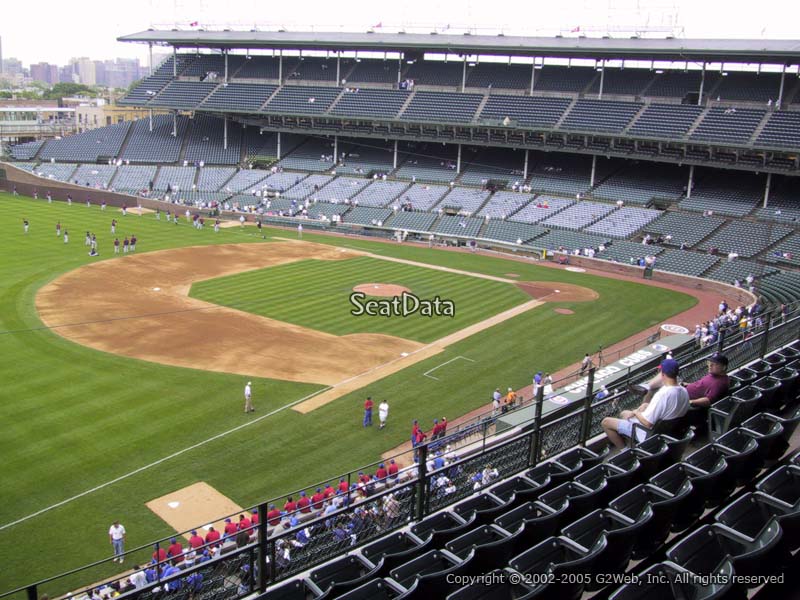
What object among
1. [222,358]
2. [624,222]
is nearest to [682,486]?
[222,358]

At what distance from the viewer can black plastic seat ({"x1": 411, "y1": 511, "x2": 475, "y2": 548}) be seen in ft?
23.7

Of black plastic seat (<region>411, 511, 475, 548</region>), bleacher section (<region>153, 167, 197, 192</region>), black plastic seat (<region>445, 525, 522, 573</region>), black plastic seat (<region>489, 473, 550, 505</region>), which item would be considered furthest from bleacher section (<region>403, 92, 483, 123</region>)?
black plastic seat (<region>445, 525, 522, 573</region>)

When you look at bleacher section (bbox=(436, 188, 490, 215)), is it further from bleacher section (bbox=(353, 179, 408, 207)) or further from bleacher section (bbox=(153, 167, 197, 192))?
bleacher section (bbox=(153, 167, 197, 192))

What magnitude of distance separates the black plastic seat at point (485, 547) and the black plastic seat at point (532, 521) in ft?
0.43

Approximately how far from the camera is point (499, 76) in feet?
218

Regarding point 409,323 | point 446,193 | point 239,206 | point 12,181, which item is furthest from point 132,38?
point 409,323

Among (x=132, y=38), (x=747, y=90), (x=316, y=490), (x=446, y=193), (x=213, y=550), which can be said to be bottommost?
(x=316, y=490)

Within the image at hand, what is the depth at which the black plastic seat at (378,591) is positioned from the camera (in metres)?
5.99

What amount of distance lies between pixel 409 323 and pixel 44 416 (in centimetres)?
1732

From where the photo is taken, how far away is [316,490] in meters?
17.4

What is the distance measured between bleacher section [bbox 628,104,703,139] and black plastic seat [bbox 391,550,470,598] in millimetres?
51873

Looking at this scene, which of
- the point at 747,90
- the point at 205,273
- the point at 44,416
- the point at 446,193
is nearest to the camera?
the point at 44,416

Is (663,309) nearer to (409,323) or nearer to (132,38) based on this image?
(409,323)

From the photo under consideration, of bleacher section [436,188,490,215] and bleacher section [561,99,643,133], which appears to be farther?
bleacher section [436,188,490,215]
